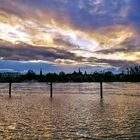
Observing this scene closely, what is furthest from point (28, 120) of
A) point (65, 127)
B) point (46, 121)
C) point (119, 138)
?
point (119, 138)

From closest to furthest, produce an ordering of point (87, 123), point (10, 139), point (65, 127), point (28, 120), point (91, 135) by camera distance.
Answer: point (10, 139) < point (91, 135) < point (65, 127) < point (87, 123) < point (28, 120)

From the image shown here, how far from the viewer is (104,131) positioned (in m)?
25.3

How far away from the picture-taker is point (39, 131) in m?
25.3

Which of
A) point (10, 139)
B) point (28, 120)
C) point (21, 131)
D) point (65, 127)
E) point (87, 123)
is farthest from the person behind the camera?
point (28, 120)

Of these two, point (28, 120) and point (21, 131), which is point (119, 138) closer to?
point (21, 131)

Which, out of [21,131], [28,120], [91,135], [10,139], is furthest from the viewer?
[28,120]

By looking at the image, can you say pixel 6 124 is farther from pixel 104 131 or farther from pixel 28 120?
pixel 104 131

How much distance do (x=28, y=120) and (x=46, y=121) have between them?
1.80m

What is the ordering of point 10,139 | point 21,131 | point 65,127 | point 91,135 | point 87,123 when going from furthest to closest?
1. point 87,123
2. point 65,127
3. point 21,131
4. point 91,135
5. point 10,139

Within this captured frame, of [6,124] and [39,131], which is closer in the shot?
[39,131]

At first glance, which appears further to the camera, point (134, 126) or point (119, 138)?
point (134, 126)

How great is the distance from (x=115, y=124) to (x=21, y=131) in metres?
8.28

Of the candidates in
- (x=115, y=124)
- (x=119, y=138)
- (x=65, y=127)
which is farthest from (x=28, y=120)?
(x=119, y=138)

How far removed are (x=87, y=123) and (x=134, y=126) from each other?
13.7 feet
